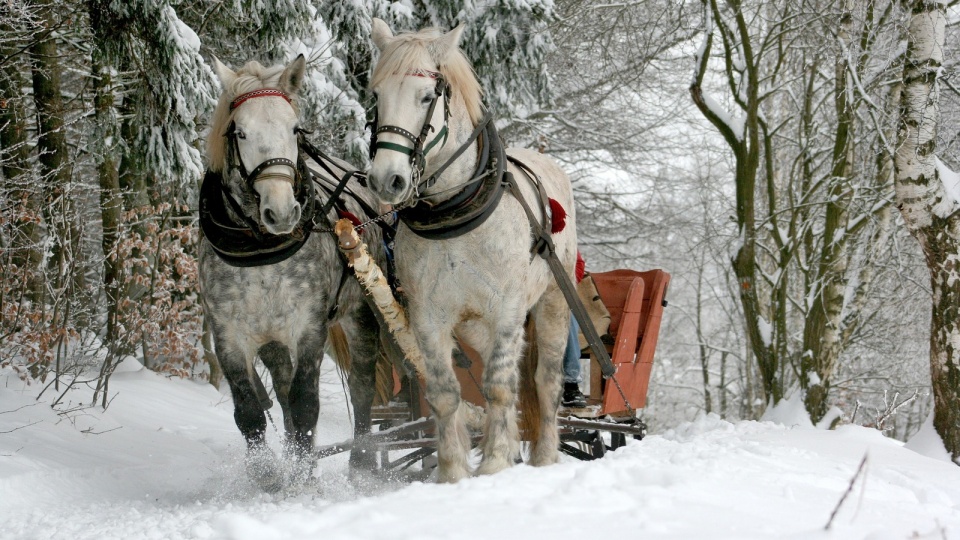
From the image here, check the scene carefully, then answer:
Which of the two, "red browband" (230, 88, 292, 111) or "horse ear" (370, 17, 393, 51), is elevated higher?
"horse ear" (370, 17, 393, 51)

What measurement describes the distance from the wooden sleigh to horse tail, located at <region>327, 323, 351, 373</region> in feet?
1.22

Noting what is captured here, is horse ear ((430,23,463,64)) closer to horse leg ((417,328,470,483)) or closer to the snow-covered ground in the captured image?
horse leg ((417,328,470,483))

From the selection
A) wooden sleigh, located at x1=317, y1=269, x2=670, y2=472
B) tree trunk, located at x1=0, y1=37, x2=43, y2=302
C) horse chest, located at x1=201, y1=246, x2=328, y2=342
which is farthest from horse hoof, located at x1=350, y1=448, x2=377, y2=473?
tree trunk, located at x1=0, y1=37, x2=43, y2=302

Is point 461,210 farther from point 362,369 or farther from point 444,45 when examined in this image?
point 362,369

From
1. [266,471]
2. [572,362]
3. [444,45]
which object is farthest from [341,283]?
[572,362]

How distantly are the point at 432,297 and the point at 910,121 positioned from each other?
387cm

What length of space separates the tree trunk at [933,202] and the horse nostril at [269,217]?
14.1 ft

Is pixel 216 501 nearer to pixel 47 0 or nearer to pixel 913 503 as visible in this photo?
pixel 913 503

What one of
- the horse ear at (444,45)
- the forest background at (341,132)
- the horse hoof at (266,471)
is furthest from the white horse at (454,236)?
the horse hoof at (266,471)

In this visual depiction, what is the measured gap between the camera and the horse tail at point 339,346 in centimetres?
546

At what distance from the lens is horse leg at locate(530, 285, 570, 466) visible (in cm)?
468

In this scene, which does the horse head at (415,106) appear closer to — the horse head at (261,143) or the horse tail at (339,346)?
the horse head at (261,143)

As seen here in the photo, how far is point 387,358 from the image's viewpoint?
566cm

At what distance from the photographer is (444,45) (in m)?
3.87
